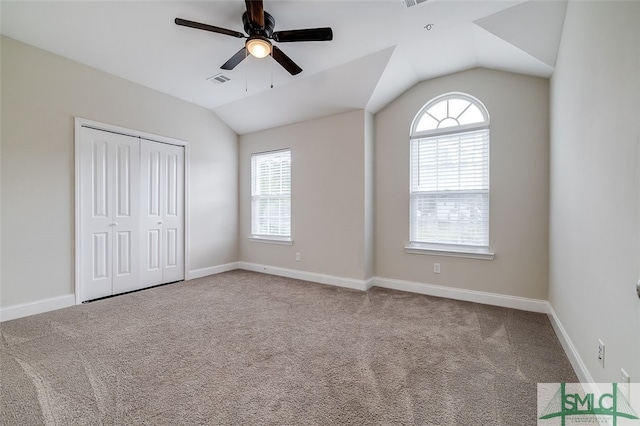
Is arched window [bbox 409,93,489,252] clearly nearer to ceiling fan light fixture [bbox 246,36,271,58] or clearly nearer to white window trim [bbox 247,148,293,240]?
white window trim [bbox 247,148,293,240]

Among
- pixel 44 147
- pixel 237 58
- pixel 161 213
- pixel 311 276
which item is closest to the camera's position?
pixel 237 58

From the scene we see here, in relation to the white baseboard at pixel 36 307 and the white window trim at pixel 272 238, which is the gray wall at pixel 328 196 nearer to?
the white window trim at pixel 272 238

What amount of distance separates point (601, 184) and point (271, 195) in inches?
168

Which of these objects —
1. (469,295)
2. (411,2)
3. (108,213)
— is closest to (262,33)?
(411,2)

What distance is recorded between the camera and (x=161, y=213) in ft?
14.0

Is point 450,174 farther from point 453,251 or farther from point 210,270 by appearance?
point 210,270

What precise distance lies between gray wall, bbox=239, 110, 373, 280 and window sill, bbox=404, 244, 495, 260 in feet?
2.08

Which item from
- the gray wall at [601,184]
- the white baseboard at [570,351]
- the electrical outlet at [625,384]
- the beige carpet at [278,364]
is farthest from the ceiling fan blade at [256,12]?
the white baseboard at [570,351]

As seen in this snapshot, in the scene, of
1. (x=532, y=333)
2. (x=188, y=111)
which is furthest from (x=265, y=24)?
(x=532, y=333)

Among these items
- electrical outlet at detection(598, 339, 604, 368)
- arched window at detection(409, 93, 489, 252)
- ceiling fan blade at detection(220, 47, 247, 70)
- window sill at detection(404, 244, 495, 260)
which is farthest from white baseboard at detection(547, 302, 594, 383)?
ceiling fan blade at detection(220, 47, 247, 70)

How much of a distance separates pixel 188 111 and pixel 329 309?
3.82 m

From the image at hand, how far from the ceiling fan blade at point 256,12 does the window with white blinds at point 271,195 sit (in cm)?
261

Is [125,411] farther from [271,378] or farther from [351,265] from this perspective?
[351,265]

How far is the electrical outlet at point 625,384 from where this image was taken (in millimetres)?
1239
